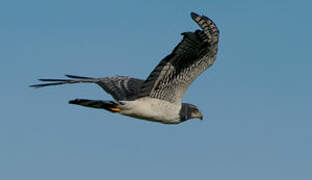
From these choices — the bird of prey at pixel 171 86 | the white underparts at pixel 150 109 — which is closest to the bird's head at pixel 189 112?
the bird of prey at pixel 171 86

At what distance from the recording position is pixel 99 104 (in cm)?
1316

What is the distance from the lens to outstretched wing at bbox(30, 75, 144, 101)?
14.0 metres

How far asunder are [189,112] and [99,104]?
2025 mm

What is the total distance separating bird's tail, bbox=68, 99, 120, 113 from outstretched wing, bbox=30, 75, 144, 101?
524 millimetres

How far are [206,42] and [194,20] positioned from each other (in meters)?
0.77

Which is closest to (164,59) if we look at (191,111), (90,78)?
(191,111)

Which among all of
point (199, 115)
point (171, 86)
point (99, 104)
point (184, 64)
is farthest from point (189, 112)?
point (99, 104)

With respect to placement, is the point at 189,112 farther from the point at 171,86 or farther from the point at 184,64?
the point at 184,64

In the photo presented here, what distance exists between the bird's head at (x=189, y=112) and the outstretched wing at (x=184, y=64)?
13.1 inches

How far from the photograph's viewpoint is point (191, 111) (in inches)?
559

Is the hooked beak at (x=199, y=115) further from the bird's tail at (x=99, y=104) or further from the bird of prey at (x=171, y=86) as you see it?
the bird's tail at (x=99, y=104)

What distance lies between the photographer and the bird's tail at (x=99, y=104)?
1292cm

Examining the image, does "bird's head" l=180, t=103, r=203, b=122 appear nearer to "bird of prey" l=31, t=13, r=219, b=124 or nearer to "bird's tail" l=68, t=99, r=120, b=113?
"bird of prey" l=31, t=13, r=219, b=124

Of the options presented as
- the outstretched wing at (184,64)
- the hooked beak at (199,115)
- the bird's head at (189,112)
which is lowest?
the hooked beak at (199,115)
